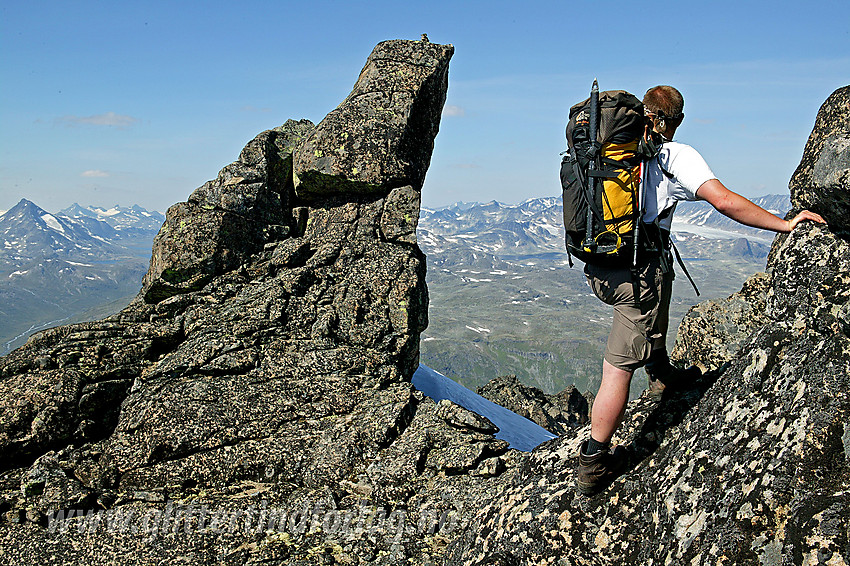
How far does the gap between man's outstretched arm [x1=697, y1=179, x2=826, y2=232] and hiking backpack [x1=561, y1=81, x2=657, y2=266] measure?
0.96 metres

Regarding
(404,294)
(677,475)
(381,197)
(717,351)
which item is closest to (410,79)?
(381,197)

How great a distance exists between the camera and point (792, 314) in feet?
31.1

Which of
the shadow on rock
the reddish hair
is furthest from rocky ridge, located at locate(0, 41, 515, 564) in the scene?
the reddish hair

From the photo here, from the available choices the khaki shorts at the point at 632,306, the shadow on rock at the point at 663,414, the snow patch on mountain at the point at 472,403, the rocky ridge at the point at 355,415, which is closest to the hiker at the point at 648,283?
the khaki shorts at the point at 632,306

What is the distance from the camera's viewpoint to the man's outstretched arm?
25.4 feet

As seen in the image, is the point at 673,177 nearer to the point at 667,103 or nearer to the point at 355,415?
the point at 667,103

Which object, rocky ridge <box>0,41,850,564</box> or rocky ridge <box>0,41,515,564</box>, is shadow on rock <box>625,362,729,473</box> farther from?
rocky ridge <box>0,41,515,564</box>

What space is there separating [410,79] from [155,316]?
13.0 metres

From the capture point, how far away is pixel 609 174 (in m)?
8.55

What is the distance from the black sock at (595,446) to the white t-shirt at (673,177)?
12.0 feet

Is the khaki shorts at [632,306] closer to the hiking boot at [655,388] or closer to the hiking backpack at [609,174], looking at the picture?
the hiking backpack at [609,174]

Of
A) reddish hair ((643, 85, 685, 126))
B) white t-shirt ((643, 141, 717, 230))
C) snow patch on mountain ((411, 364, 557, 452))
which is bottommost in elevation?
snow patch on mountain ((411, 364, 557, 452))

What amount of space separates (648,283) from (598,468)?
321 centimetres

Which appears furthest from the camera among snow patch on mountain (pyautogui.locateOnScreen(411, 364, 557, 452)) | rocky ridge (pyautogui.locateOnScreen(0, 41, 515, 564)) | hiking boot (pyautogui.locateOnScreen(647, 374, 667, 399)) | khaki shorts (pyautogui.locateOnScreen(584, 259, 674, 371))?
snow patch on mountain (pyautogui.locateOnScreen(411, 364, 557, 452))
